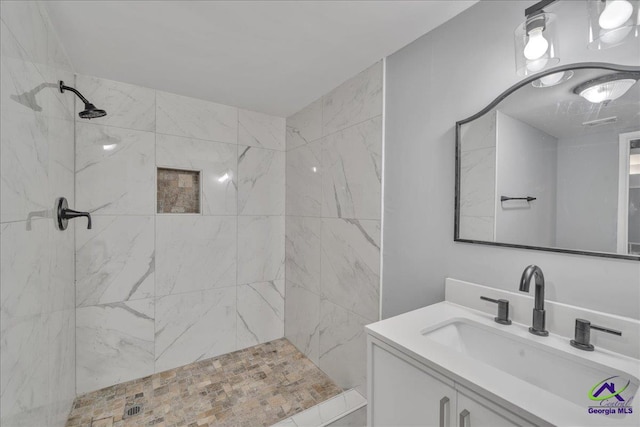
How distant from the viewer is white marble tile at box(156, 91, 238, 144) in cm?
218

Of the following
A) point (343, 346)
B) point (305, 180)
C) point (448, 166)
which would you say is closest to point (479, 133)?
point (448, 166)

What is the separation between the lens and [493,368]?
0.79 m

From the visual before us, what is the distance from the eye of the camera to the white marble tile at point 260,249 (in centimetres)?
256

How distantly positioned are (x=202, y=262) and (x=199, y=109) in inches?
50.8

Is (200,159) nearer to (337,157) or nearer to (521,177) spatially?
(337,157)

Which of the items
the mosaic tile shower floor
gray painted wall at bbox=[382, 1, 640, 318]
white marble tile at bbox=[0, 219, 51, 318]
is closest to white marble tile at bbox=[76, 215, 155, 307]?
the mosaic tile shower floor

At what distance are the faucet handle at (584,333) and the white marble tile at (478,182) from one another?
0.47m

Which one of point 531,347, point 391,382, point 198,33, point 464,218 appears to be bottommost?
point 391,382

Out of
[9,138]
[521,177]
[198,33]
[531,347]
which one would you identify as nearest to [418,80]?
[521,177]

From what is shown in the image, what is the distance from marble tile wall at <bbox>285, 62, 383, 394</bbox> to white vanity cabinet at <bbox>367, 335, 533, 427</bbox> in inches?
27.3

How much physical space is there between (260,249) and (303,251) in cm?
45

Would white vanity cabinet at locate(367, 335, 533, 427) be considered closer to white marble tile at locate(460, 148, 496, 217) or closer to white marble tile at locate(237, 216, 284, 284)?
white marble tile at locate(460, 148, 496, 217)

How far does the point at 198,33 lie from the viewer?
4.90 ft

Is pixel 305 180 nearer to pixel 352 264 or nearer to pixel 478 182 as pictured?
pixel 352 264
